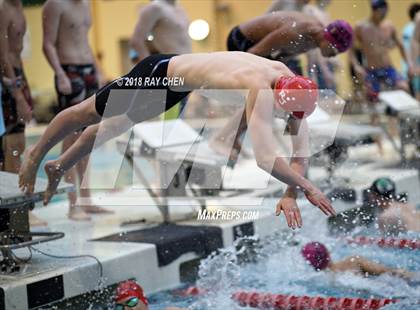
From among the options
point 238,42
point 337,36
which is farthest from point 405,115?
point 238,42

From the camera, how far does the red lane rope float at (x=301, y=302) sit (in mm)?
4195

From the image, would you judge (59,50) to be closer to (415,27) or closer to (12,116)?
(12,116)

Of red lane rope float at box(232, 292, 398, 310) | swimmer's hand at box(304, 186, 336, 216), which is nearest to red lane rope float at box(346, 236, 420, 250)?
red lane rope float at box(232, 292, 398, 310)

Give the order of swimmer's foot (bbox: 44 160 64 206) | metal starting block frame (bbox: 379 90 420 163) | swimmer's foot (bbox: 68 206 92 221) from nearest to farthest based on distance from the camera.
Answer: swimmer's foot (bbox: 44 160 64 206) → swimmer's foot (bbox: 68 206 92 221) → metal starting block frame (bbox: 379 90 420 163)

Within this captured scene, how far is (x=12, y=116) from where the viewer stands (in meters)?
5.33

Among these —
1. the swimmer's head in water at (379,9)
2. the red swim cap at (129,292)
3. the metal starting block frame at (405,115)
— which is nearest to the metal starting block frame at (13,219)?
the red swim cap at (129,292)

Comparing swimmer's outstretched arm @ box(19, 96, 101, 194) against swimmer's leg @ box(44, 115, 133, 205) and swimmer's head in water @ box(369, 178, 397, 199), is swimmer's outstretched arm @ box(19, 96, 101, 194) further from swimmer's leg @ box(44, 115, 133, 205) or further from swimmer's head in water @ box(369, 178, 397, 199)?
swimmer's head in water @ box(369, 178, 397, 199)

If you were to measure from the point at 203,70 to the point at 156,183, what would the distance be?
204 cm

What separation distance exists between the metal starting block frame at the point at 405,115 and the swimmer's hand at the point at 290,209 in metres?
4.50

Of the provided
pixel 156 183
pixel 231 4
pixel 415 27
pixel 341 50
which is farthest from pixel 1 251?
pixel 231 4

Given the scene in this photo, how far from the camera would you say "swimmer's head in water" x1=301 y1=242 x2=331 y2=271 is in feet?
15.8

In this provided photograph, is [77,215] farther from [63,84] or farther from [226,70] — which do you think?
[226,70]

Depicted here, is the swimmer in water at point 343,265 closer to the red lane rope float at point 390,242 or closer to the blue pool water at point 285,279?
the blue pool water at point 285,279

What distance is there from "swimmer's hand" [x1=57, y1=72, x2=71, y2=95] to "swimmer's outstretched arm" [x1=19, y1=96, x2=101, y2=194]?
1.24m
